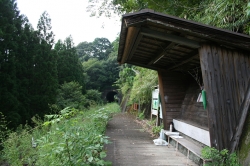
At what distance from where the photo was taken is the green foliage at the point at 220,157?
3.11 m

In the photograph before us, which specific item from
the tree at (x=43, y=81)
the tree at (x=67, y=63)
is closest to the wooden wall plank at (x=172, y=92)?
the tree at (x=43, y=81)

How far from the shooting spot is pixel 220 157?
315 cm

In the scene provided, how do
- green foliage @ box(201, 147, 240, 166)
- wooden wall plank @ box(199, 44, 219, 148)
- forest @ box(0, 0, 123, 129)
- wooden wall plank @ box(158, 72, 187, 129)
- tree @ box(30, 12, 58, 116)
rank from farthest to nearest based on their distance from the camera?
tree @ box(30, 12, 58, 116) → forest @ box(0, 0, 123, 129) → wooden wall plank @ box(158, 72, 187, 129) → wooden wall plank @ box(199, 44, 219, 148) → green foliage @ box(201, 147, 240, 166)

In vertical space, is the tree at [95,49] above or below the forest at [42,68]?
above

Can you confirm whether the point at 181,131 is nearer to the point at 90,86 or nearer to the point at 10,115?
the point at 10,115

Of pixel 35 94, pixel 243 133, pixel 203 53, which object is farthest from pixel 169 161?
pixel 35 94

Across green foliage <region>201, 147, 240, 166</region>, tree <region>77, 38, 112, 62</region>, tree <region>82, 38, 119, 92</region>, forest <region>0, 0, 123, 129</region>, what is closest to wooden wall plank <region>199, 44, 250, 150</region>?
green foliage <region>201, 147, 240, 166</region>

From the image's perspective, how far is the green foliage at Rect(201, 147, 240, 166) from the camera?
3.11m

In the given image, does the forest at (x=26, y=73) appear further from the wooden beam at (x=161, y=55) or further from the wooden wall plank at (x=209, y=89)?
the wooden wall plank at (x=209, y=89)

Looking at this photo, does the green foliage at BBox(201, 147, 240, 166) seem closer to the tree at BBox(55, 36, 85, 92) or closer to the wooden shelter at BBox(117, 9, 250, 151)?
the wooden shelter at BBox(117, 9, 250, 151)

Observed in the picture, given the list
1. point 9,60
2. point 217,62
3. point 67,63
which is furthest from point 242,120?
point 67,63

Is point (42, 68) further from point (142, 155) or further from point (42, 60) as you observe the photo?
point (142, 155)

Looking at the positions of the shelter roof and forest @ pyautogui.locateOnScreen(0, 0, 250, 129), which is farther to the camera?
forest @ pyautogui.locateOnScreen(0, 0, 250, 129)

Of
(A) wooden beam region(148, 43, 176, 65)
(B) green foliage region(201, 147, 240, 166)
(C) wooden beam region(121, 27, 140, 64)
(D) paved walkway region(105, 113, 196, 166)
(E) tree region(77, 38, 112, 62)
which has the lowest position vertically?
(D) paved walkway region(105, 113, 196, 166)
